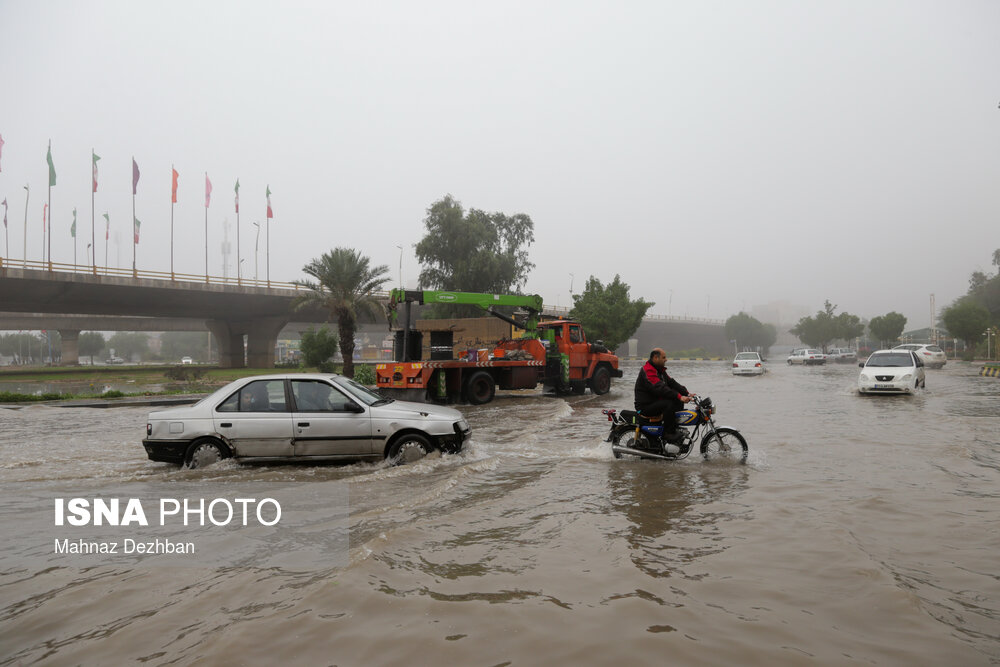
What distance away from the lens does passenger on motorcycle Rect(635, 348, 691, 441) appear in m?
8.68

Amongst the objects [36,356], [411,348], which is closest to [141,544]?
[411,348]

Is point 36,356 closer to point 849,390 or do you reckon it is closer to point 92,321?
point 92,321

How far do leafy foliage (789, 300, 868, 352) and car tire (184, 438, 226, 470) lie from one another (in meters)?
86.4

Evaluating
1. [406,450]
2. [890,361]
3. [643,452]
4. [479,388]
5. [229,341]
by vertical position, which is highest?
[229,341]

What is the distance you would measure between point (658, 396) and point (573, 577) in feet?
15.3

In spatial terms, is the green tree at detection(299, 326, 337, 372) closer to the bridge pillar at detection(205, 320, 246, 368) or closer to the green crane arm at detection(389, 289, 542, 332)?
the bridge pillar at detection(205, 320, 246, 368)

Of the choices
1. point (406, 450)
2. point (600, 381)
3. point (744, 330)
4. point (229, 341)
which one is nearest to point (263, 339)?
point (229, 341)

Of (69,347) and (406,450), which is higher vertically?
(69,347)

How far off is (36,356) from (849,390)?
161 metres

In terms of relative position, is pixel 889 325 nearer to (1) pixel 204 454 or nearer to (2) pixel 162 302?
(2) pixel 162 302

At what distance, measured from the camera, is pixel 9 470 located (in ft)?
28.4

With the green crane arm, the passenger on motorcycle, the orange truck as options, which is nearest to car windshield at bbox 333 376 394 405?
the passenger on motorcycle

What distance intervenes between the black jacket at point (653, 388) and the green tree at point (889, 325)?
75.0 metres

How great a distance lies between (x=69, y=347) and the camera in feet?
229
